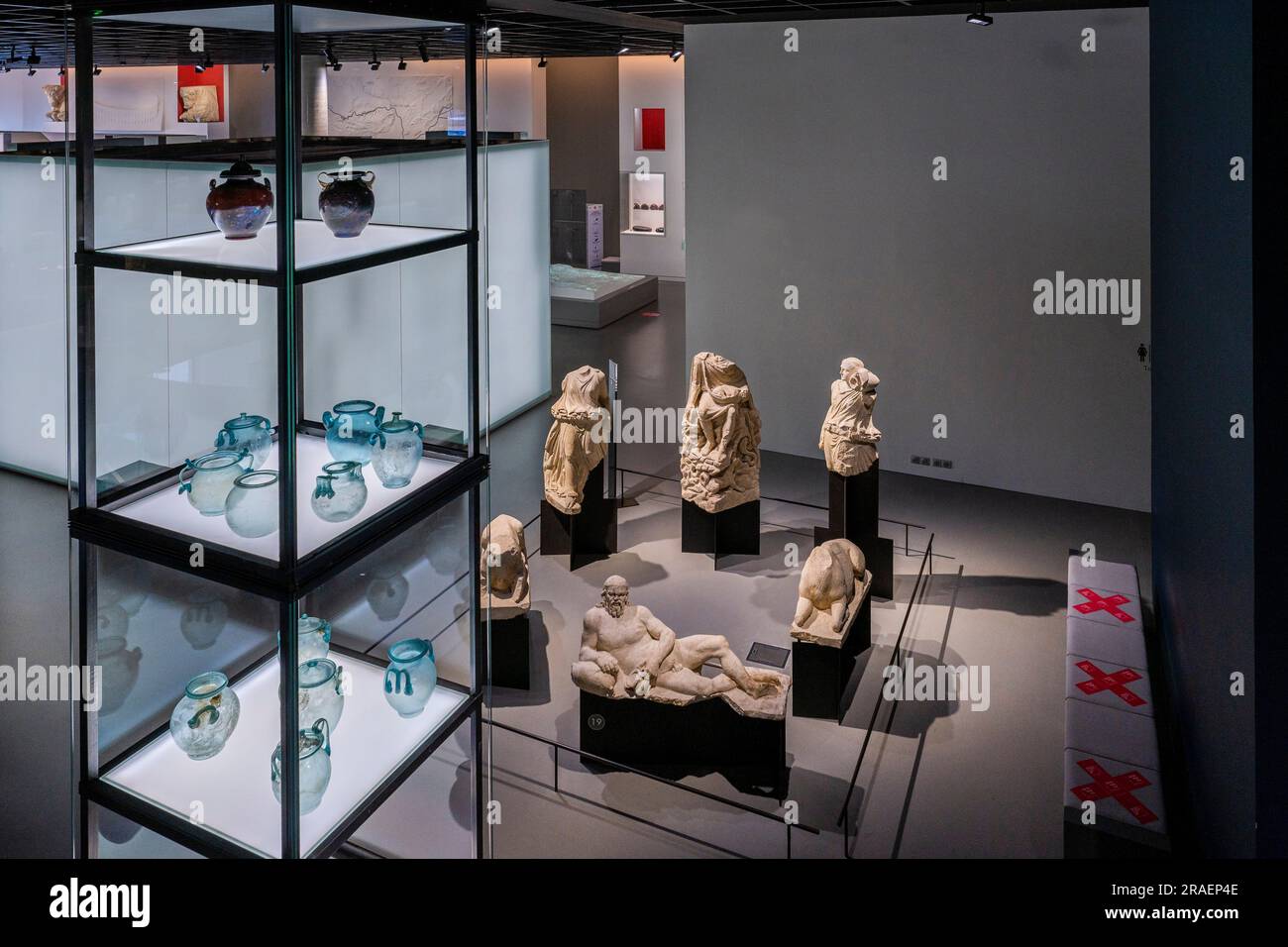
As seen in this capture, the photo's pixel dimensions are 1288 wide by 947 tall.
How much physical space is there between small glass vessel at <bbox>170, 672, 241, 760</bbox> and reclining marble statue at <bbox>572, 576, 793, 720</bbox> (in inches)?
98.9

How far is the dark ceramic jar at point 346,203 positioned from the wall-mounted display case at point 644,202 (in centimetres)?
1703

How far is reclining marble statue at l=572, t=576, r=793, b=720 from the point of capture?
4875mm

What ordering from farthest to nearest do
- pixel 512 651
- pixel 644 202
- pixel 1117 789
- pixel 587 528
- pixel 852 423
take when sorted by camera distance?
pixel 644 202 → pixel 587 528 → pixel 852 423 → pixel 512 651 → pixel 1117 789

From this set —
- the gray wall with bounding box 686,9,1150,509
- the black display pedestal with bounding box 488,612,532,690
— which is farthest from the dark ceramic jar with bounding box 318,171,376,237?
the gray wall with bounding box 686,9,1150,509

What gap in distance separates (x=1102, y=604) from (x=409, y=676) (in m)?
4.67

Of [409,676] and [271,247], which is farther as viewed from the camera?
[409,676]

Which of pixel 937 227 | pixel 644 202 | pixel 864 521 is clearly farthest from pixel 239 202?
pixel 644 202

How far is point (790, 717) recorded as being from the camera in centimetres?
550

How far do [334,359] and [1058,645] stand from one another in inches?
184

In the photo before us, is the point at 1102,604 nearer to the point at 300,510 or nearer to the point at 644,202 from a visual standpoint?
the point at 300,510

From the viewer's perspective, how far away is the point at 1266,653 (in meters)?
2.90

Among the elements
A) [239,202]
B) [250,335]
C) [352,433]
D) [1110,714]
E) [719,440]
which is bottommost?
[1110,714]

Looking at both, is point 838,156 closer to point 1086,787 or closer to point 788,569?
point 788,569
